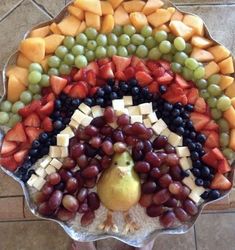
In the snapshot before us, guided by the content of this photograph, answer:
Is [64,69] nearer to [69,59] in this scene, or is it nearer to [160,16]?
[69,59]

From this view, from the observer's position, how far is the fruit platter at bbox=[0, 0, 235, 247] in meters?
1.27

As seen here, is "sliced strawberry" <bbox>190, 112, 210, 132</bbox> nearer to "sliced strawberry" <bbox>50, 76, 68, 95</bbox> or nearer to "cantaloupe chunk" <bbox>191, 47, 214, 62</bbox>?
"cantaloupe chunk" <bbox>191, 47, 214, 62</bbox>

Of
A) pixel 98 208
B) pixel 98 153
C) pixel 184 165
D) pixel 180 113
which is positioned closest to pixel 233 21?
pixel 180 113

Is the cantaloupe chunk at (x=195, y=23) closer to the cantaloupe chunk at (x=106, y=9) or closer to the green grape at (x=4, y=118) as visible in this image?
the cantaloupe chunk at (x=106, y=9)

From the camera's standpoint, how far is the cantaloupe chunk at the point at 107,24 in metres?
1.39

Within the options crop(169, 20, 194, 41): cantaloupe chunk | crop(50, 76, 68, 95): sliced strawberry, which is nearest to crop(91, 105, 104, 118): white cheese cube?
crop(50, 76, 68, 95): sliced strawberry

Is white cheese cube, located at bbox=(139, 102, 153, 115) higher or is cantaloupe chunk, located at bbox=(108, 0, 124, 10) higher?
cantaloupe chunk, located at bbox=(108, 0, 124, 10)

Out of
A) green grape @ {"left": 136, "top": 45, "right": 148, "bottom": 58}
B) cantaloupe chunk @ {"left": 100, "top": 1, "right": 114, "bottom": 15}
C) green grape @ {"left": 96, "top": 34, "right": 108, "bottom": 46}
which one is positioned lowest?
green grape @ {"left": 136, "top": 45, "right": 148, "bottom": 58}

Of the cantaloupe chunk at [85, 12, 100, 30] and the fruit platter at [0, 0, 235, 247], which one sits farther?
the cantaloupe chunk at [85, 12, 100, 30]

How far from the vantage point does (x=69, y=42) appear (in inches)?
54.2

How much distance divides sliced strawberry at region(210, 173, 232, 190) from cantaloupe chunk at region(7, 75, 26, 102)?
58 centimetres

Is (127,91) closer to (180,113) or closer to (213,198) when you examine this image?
(180,113)

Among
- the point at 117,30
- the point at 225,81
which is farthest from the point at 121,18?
the point at 225,81

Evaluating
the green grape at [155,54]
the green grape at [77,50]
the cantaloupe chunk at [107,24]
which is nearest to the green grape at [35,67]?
the green grape at [77,50]
